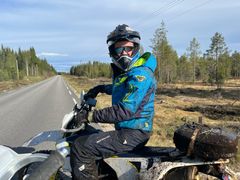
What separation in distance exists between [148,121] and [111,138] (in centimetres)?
43

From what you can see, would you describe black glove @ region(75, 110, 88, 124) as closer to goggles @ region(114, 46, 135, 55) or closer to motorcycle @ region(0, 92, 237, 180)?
motorcycle @ region(0, 92, 237, 180)

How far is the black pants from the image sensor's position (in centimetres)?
325

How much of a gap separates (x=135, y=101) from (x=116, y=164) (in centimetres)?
67

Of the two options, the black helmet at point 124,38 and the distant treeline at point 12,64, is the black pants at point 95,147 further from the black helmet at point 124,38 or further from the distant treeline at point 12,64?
the distant treeline at point 12,64

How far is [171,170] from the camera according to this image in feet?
10.5

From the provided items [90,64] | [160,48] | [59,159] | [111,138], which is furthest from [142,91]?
[90,64]

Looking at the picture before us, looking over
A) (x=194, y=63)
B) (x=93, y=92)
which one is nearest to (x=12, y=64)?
(x=194, y=63)

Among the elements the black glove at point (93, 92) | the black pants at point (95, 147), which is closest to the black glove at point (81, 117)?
the black pants at point (95, 147)

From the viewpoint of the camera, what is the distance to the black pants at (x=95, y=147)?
3.25m

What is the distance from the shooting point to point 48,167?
10.2 feet

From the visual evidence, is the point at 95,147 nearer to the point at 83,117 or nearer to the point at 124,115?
the point at 83,117

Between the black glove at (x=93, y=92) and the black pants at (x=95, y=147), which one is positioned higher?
the black glove at (x=93, y=92)

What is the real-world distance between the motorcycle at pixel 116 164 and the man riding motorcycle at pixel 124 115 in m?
0.11

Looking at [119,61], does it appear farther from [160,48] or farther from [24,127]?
[160,48]
